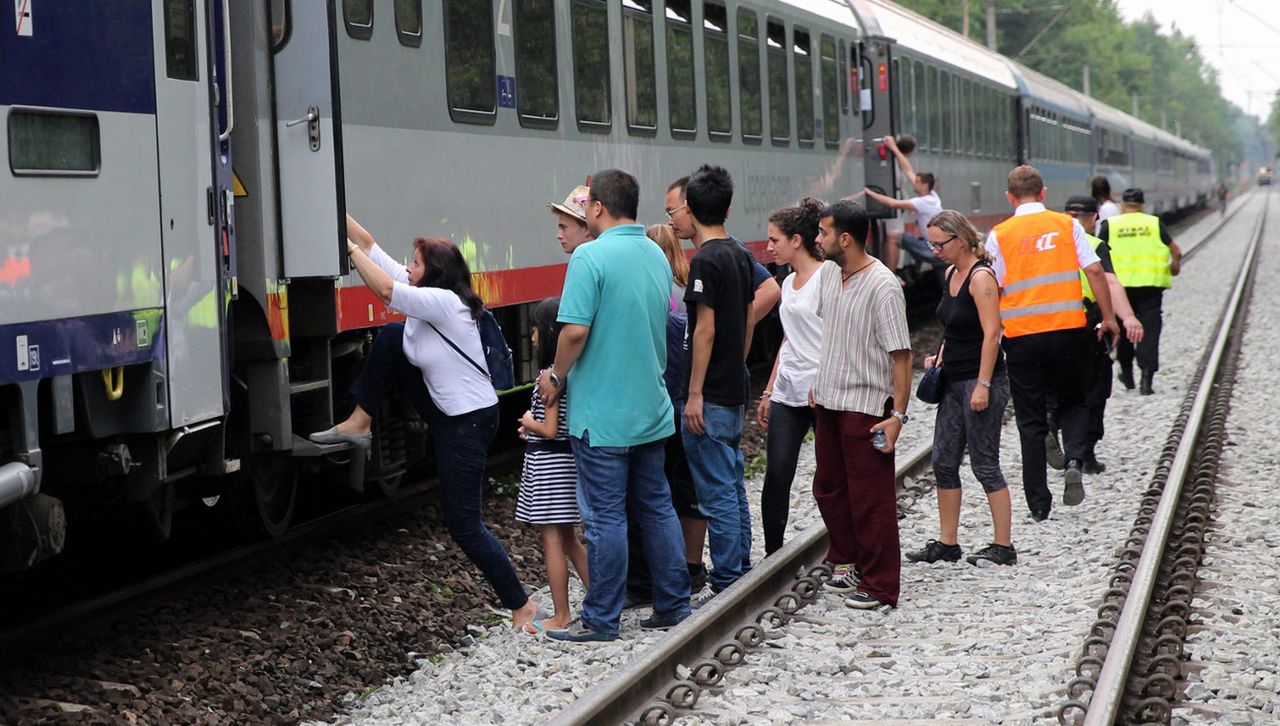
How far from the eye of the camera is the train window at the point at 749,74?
13336 mm

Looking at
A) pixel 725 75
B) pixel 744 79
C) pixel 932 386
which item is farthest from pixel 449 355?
pixel 744 79

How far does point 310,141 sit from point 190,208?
94 centimetres

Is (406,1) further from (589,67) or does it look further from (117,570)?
(117,570)

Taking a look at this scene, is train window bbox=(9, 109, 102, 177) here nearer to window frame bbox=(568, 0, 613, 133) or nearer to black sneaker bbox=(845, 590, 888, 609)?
black sneaker bbox=(845, 590, 888, 609)

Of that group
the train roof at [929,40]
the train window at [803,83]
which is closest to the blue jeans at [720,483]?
the train window at [803,83]

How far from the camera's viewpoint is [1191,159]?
70.3 meters

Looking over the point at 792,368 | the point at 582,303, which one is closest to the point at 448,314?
the point at 582,303

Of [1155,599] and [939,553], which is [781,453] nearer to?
[939,553]

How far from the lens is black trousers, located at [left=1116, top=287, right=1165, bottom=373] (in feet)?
45.5

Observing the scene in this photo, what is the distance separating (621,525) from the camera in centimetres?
659

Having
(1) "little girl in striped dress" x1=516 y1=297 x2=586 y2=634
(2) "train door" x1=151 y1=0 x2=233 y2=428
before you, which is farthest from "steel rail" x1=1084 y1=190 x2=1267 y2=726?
(2) "train door" x1=151 y1=0 x2=233 y2=428

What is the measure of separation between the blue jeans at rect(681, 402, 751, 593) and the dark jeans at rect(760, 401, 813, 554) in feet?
1.17

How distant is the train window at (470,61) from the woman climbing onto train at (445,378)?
208cm

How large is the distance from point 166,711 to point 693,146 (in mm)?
7380
